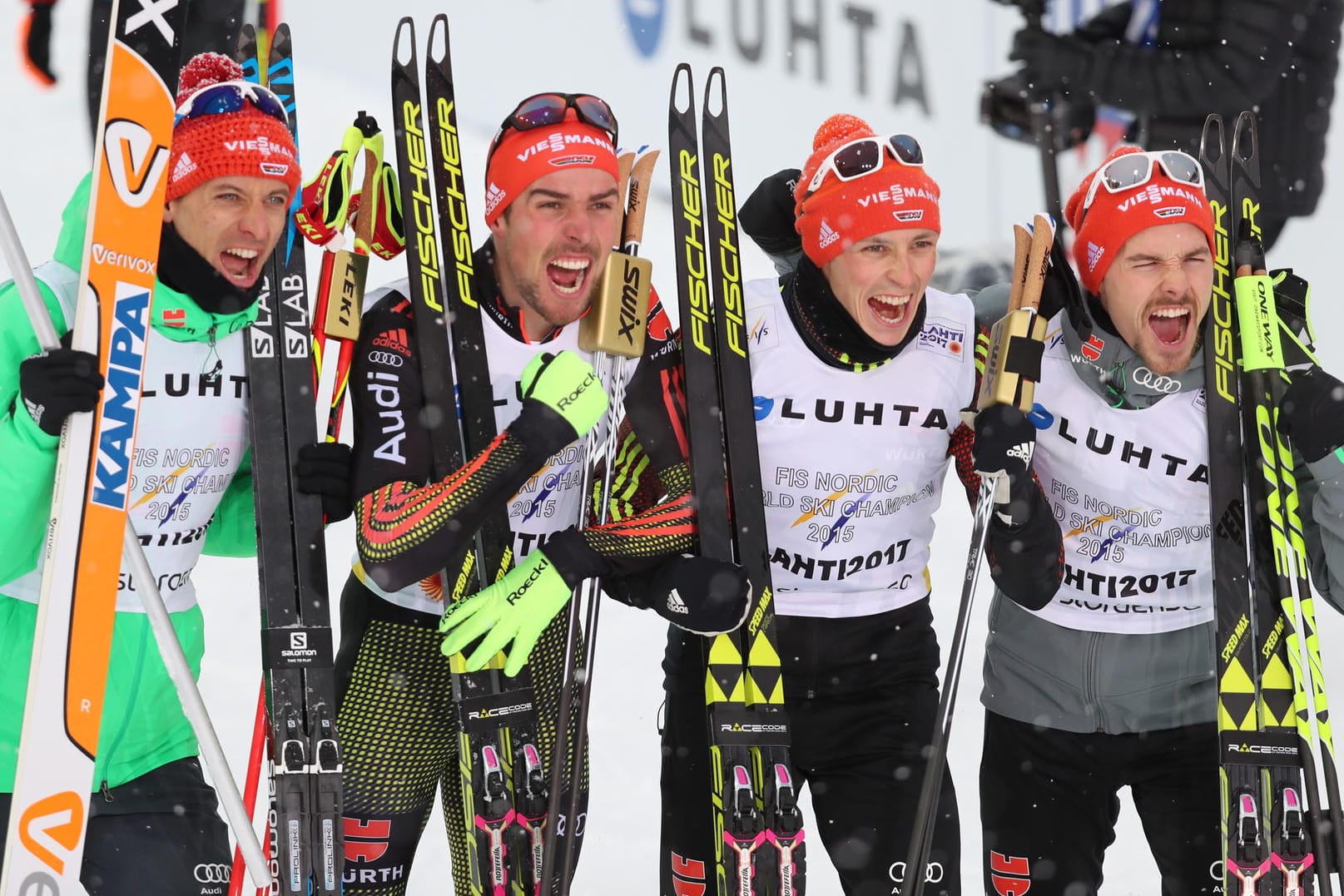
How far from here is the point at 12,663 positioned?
301 centimetres

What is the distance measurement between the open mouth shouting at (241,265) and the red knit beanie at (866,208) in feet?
3.78

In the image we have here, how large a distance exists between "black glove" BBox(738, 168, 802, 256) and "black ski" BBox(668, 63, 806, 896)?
0.35 m

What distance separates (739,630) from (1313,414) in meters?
1.26

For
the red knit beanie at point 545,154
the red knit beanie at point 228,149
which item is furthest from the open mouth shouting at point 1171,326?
the red knit beanie at point 228,149

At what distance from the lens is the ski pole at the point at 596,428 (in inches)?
126

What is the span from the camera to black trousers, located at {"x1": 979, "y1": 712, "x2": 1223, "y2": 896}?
3311 millimetres

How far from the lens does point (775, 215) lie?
373 centimetres

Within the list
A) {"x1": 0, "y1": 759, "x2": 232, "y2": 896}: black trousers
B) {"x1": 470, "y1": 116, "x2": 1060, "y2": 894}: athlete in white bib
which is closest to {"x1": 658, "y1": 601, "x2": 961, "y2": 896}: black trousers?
{"x1": 470, "y1": 116, "x2": 1060, "y2": 894}: athlete in white bib

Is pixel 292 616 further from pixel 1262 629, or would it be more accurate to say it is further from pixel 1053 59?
pixel 1053 59

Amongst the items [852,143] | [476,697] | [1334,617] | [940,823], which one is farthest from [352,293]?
[1334,617]

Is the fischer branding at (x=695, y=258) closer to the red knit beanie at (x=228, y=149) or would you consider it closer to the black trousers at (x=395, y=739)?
the black trousers at (x=395, y=739)

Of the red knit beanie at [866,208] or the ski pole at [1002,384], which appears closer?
the ski pole at [1002,384]

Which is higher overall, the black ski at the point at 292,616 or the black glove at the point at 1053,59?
the black glove at the point at 1053,59

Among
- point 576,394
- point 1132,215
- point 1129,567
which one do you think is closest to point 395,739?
point 576,394
